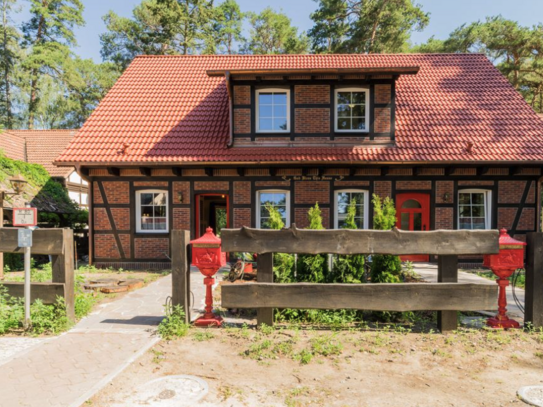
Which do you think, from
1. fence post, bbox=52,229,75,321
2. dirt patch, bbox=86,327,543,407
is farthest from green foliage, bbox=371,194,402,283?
fence post, bbox=52,229,75,321

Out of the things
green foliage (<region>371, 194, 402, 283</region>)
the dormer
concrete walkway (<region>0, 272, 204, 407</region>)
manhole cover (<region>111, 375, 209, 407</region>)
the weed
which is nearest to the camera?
manhole cover (<region>111, 375, 209, 407</region>)

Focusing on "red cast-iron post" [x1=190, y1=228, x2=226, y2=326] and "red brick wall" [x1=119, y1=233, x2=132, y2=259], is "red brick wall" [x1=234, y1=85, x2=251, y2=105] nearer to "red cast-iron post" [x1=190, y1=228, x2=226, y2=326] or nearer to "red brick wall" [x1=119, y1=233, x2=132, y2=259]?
"red brick wall" [x1=119, y1=233, x2=132, y2=259]

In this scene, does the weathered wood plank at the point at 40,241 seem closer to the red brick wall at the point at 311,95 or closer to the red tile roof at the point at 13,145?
the red brick wall at the point at 311,95

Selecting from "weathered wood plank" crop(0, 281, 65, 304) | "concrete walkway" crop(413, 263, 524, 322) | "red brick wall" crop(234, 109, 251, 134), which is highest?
"red brick wall" crop(234, 109, 251, 134)

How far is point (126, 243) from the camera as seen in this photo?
9.91 m

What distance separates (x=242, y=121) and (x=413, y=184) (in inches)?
217

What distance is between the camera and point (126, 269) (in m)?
9.75

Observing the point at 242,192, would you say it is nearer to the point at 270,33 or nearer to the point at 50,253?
the point at 50,253

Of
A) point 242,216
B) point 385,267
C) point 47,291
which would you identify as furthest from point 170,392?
point 242,216

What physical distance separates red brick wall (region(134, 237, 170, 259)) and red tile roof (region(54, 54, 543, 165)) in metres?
2.40

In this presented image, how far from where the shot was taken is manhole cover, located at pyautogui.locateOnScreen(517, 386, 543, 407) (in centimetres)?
287

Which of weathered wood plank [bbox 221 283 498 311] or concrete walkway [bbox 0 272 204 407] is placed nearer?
concrete walkway [bbox 0 272 204 407]

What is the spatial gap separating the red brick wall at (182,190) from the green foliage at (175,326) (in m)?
5.81

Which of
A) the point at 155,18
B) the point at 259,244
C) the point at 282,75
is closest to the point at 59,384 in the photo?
the point at 259,244
